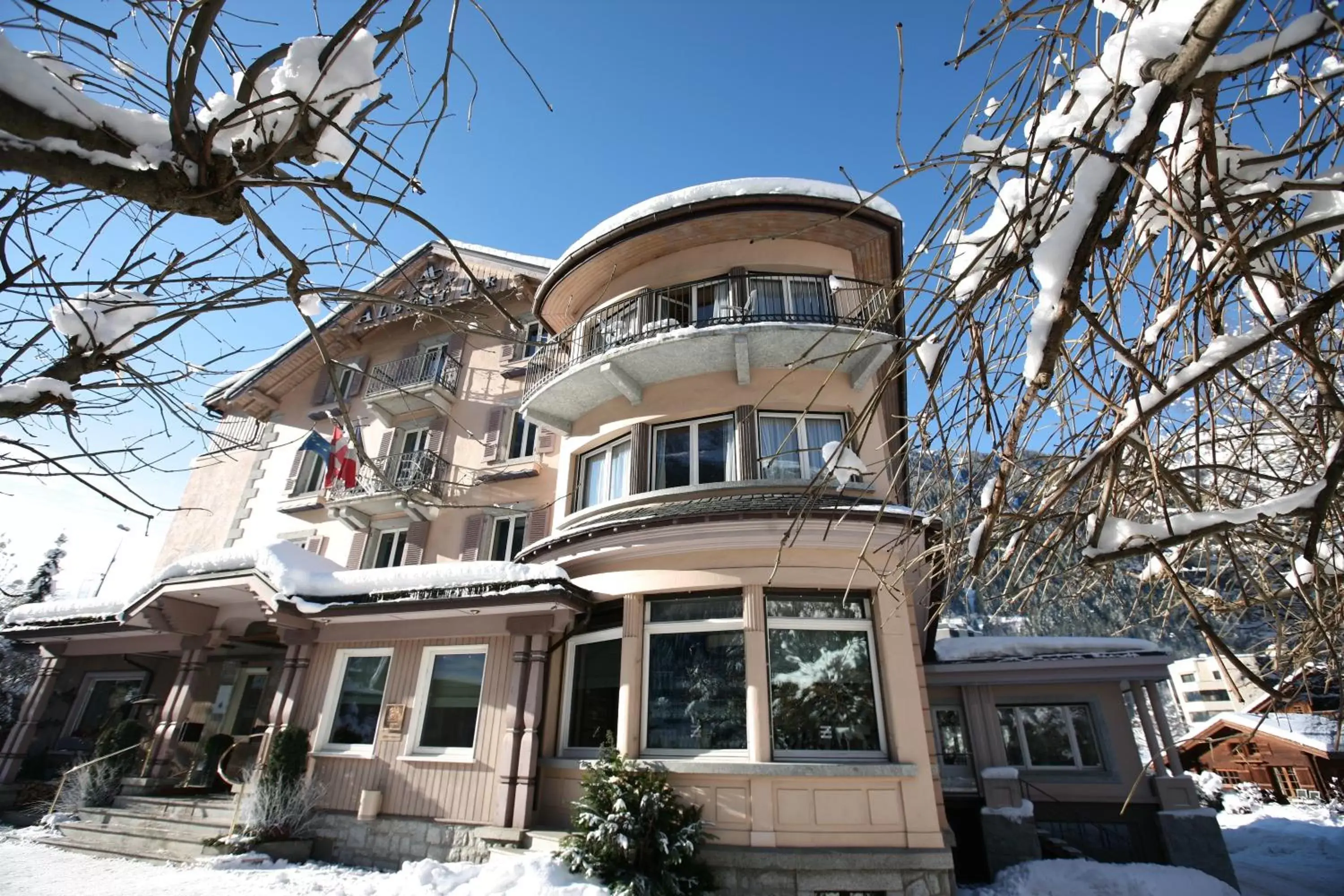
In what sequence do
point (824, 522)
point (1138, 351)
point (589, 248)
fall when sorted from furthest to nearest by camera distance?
1. point (589, 248)
2. point (824, 522)
3. point (1138, 351)

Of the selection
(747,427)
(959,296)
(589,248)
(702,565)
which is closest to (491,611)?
(702,565)

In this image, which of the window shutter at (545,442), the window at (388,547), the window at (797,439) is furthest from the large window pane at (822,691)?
the window at (388,547)

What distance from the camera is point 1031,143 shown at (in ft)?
7.45

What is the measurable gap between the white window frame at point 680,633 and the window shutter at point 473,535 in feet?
26.2

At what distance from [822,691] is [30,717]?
1605 centimetres

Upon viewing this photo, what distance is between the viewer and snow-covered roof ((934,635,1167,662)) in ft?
40.3

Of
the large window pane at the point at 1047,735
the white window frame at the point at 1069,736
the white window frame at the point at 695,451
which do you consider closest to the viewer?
the white window frame at the point at 695,451

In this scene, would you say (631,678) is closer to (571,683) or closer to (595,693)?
(595,693)

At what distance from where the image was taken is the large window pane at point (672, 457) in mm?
10586

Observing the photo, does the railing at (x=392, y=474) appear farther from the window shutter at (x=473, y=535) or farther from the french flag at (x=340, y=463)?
the window shutter at (x=473, y=535)

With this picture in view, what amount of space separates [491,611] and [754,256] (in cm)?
765

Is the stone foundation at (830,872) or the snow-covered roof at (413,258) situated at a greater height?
the snow-covered roof at (413,258)

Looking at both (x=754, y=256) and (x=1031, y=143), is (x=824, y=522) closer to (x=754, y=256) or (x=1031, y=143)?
(x=754, y=256)

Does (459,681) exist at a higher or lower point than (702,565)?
lower
